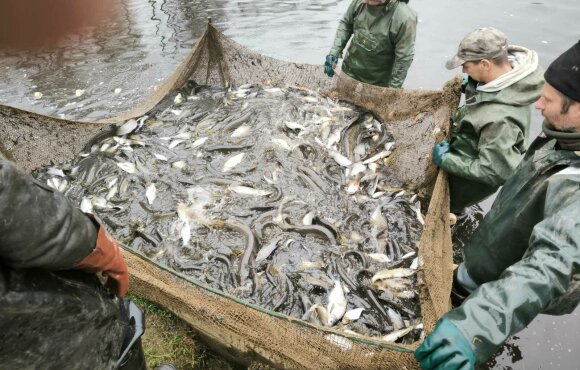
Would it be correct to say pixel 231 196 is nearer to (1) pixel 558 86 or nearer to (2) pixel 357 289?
(2) pixel 357 289

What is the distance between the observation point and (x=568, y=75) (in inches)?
75.7

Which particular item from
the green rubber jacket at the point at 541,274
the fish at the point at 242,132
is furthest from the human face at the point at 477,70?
the fish at the point at 242,132

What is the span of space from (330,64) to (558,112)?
358cm

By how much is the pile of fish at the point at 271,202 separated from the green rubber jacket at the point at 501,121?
0.97 m

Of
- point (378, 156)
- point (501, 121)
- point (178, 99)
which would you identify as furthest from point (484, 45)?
point (178, 99)

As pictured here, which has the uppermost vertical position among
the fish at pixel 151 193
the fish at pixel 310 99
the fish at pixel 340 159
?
the fish at pixel 310 99

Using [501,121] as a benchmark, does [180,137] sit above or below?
below

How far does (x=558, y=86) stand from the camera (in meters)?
1.97

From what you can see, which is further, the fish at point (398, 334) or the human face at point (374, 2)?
the human face at point (374, 2)

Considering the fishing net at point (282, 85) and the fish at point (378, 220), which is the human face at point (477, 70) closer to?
the fishing net at point (282, 85)

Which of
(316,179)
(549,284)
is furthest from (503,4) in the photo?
(549,284)

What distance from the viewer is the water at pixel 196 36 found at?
24.7 feet

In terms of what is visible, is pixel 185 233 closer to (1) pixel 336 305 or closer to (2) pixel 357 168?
(1) pixel 336 305

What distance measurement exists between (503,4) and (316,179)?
1012 centimetres
